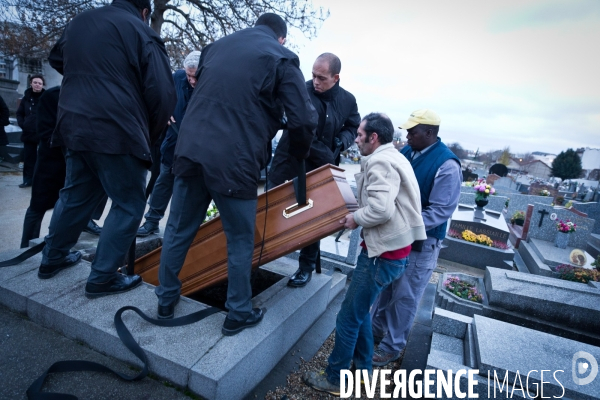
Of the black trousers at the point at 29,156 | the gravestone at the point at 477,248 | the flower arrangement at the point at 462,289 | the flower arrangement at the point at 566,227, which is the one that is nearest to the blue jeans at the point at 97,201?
the flower arrangement at the point at 462,289

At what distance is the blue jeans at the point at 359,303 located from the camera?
2258mm

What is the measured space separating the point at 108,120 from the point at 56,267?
3.87ft

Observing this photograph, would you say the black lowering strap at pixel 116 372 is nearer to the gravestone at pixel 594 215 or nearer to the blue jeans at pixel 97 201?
the blue jeans at pixel 97 201

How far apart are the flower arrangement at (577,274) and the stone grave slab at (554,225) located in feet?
8.44

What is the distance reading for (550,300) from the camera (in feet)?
12.3

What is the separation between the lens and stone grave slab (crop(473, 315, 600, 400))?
2344mm

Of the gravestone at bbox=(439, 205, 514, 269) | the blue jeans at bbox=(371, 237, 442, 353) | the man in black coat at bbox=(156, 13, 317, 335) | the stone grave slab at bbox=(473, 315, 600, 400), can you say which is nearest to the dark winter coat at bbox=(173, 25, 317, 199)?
the man in black coat at bbox=(156, 13, 317, 335)

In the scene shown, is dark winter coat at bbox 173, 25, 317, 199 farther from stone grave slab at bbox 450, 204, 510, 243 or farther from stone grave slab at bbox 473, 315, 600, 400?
stone grave slab at bbox 450, 204, 510, 243

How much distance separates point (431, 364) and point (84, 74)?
2.95 m

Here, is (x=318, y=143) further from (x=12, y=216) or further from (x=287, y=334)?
(x=12, y=216)

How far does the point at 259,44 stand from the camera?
6.90 feet

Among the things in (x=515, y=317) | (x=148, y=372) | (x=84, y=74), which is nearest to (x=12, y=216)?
(x=84, y=74)

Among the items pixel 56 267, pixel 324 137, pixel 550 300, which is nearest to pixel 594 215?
pixel 550 300

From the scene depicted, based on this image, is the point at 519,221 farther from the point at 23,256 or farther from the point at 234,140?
the point at 23,256
